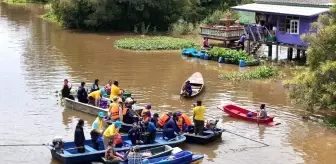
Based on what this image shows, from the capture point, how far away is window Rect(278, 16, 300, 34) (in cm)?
3750

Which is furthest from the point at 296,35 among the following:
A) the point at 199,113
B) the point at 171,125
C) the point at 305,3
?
the point at 171,125

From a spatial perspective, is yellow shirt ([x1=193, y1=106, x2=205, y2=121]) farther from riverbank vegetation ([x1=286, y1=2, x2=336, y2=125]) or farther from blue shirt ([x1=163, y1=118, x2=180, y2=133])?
riverbank vegetation ([x1=286, y1=2, x2=336, y2=125])

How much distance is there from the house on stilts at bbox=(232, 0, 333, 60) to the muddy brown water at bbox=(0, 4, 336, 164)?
158 inches

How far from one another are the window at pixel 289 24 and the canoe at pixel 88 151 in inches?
763

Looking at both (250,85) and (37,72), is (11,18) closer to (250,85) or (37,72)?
(37,72)

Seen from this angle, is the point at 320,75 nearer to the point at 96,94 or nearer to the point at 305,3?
the point at 96,94

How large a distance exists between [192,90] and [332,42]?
8211mm

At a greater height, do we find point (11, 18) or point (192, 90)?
point (11, 18)

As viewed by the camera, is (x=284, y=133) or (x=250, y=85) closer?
(x=284, y=133)

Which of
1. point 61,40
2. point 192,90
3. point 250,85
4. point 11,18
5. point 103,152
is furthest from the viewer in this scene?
point 11,18

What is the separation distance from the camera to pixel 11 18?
67.8 metres

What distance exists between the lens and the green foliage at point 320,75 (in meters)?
23.7

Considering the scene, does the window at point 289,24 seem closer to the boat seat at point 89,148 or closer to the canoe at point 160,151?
the canoe at point 160,151

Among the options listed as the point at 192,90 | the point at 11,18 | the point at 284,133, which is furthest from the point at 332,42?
the point at 11,18
